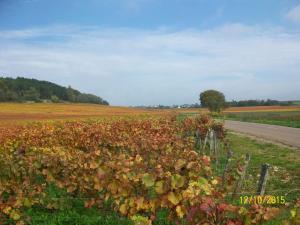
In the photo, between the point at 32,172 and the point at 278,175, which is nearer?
the point at 32,172

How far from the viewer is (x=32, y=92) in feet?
320

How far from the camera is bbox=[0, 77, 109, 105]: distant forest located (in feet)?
288

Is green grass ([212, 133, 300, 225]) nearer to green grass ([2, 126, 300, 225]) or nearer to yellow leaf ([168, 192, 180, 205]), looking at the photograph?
green grass ([2, 126, 300, 225])

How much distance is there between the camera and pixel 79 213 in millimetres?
9188

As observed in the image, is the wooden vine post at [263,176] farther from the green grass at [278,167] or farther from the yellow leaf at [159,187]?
the yellow leaf at [159,187]

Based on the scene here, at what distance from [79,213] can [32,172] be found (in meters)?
1.83

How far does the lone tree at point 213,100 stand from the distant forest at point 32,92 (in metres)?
30.3

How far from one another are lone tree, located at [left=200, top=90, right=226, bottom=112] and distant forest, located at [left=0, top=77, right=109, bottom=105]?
99.4ft

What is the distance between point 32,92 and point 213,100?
3601 cm

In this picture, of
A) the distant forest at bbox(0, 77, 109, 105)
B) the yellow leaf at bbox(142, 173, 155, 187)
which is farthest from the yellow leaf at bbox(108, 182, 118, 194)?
the distant forest at bbox(0, 77, 109, 105)

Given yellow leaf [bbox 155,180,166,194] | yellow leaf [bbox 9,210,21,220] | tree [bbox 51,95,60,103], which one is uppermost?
tree [bbox 51,95,60,103]

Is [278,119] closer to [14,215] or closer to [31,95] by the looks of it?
[31,95]

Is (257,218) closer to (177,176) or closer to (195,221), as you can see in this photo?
(195,221)

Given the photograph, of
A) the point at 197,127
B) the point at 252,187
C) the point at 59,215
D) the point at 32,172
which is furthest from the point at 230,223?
the point at 197,127
